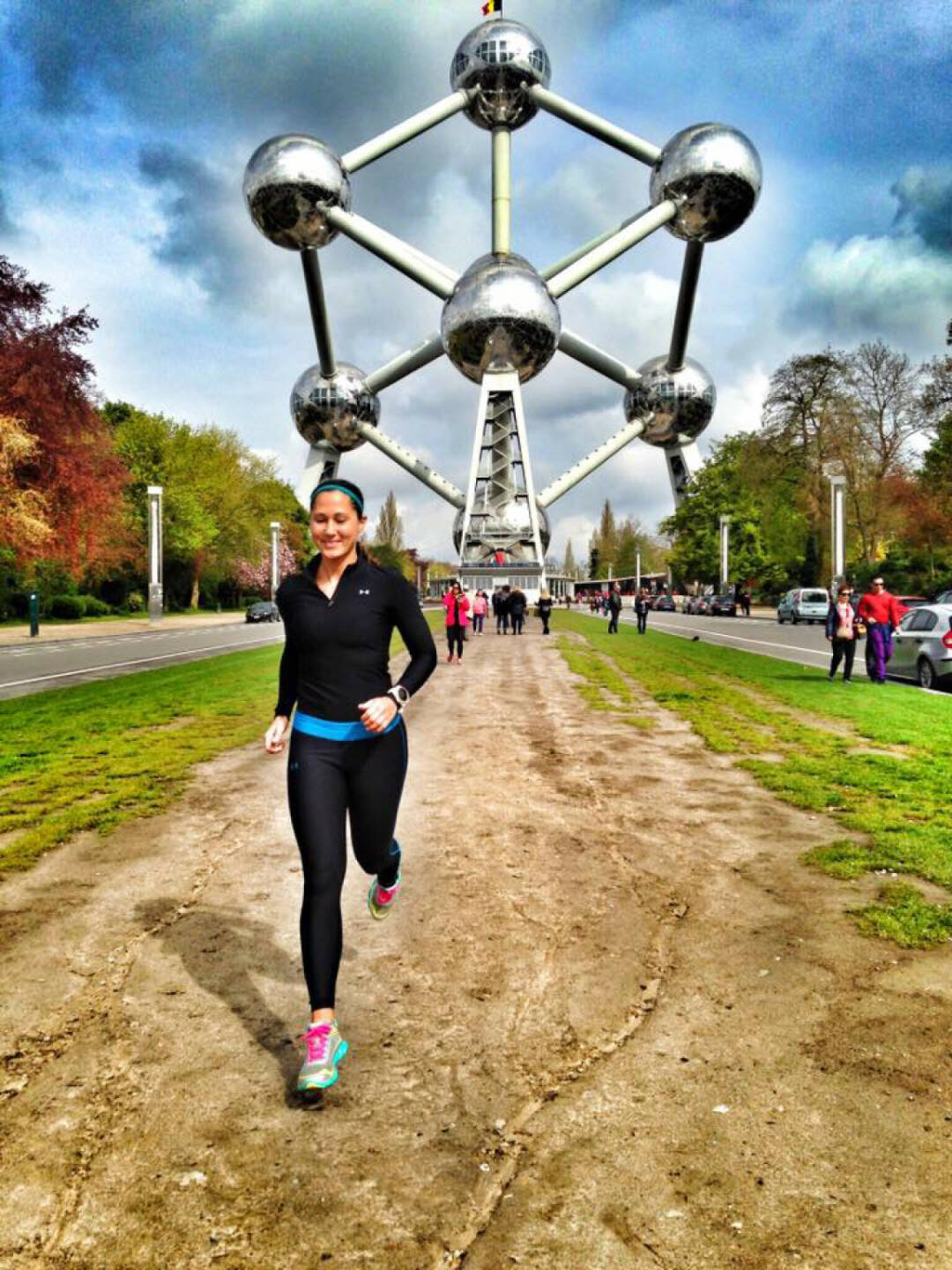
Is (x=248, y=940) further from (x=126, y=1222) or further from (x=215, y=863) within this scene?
(x=126, y=1222)

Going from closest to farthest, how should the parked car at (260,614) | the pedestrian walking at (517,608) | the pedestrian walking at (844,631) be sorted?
the pedestrian walking at (844,631)
the pedestrian walking at (517,608)
the parked car at (260,614)

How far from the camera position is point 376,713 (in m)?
→ 3.13

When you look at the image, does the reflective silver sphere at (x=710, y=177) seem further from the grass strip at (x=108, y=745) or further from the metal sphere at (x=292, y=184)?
the grass strip at (x=108, y=745)

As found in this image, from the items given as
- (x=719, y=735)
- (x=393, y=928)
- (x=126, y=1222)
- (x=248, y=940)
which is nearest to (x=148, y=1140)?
(x=126, y=1222)

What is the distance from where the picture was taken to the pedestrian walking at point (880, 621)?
1536 cm

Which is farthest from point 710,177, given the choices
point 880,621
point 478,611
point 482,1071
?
point 482,1071

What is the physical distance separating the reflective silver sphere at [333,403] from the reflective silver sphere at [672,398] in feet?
46.6

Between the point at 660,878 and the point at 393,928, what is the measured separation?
155 cm

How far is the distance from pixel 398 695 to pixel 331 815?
18.7 inches

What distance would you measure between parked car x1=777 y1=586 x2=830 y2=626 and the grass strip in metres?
31.4

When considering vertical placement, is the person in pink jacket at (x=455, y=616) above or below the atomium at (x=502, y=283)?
below

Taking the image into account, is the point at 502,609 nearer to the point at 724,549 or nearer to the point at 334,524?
the point at 334,524

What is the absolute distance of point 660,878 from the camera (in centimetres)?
503

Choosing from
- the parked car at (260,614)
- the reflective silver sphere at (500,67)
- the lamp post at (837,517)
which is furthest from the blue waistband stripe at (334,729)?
the parked car at (260,614)
